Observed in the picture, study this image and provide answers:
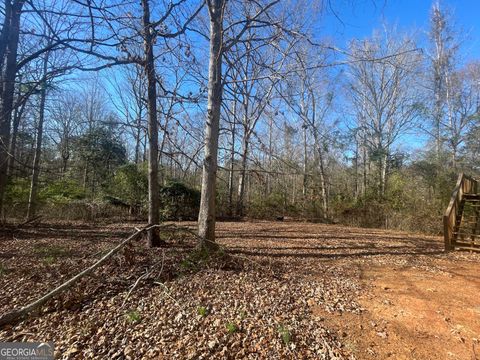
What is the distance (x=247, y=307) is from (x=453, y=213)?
21.0ft

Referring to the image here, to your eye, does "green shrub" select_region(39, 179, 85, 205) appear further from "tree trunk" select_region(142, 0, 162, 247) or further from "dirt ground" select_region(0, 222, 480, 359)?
"tree trunk" select_region(142, 0, 162, 247)

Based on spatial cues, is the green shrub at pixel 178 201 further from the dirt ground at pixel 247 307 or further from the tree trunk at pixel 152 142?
the dirt ground at pixel 247 307

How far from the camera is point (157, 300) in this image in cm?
298

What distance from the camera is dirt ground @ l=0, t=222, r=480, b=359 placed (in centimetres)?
228

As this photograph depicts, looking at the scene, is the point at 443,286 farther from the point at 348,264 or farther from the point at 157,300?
the point at 157,300

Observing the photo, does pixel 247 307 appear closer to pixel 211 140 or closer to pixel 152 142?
pixel 211 140

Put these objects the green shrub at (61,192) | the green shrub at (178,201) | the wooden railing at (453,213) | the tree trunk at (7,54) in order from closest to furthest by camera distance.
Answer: the tree trunk at (7,54), the wooden railing at (453,213), the green shrub at (61,192), the green shrub at (178,201)

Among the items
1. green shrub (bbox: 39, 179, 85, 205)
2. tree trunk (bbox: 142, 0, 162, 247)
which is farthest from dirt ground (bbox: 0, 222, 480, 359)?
green shrub (bbox: 39, 179, 85, 205)

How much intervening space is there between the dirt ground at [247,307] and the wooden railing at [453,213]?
127 cm

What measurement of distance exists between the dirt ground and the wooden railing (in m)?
1.27

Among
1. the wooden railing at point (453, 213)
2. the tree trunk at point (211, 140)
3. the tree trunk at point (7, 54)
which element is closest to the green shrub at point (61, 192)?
the tree trunk at point (7, 54)

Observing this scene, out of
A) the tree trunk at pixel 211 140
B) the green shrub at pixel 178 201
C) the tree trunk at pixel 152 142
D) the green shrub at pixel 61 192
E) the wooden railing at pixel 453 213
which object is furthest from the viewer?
the green shrub at pixel 178 201

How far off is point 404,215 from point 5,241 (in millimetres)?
13357

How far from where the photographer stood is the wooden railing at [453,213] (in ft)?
Result: 19.8
